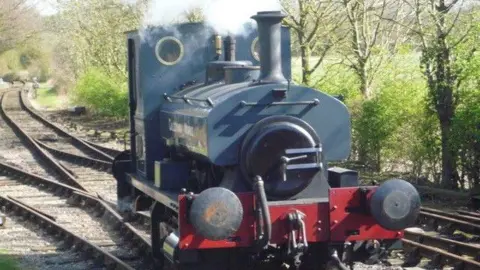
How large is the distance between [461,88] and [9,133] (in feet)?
60.5

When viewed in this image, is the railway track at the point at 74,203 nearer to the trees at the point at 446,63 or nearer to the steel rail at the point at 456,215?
the steel rail at the point at 456,215

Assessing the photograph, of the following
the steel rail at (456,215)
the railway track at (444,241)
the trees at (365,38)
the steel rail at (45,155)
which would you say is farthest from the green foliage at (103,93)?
the railway track at (444,241)

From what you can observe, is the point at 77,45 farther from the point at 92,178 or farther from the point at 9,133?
the point at 92,178

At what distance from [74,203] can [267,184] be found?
806 centimetres

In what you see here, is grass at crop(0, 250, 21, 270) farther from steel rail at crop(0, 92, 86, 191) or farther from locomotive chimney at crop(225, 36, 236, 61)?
steel rail at crop(0, 92, 86, 191)

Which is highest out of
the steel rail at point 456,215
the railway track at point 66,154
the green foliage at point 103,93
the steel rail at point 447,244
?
the green foliage at point 103,93

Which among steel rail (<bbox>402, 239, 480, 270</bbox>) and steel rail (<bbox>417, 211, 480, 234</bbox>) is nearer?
steel rail (<bbox>402, 239, 480, 270</bbox>)

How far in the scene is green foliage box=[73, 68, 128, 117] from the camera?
3222 cm

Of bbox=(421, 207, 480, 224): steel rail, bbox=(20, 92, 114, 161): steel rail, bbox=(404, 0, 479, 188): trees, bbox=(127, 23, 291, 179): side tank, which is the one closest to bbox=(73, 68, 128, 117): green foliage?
bbox=(20, 92, 114, 161): steel rail

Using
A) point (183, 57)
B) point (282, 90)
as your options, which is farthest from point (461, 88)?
point (282, 90)

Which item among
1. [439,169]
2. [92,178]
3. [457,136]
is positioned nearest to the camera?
[457,136]

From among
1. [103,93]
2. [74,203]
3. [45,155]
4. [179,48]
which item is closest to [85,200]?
[74,203]

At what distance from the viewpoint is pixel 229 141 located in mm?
7859

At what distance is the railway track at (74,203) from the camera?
11.1 metres
